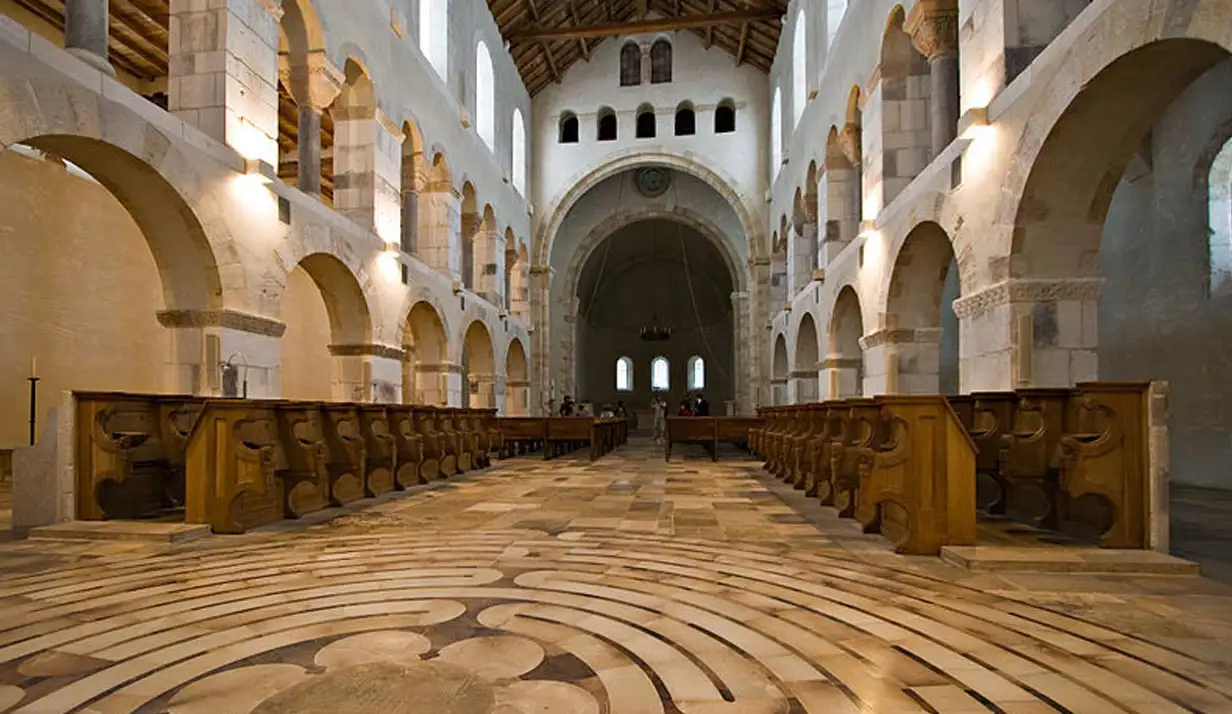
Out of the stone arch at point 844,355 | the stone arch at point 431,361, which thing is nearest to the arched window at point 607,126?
the stone arch at point 431,361

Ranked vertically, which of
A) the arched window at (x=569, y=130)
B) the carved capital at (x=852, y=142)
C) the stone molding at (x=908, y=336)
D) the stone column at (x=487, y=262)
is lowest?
the stone molding at (x=908, y=336)

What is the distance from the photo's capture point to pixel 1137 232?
945 centimetres

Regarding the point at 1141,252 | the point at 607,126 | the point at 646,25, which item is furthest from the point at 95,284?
the point at 1141,252

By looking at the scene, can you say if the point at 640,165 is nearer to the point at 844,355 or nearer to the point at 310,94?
the point at 844,355

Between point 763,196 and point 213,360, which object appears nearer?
point 213,360

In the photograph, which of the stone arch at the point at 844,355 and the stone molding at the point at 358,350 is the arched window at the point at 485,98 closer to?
the stone molding at the point at 358,350

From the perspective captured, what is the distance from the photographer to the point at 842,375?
13.0m

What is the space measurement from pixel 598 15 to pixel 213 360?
16.3 metres

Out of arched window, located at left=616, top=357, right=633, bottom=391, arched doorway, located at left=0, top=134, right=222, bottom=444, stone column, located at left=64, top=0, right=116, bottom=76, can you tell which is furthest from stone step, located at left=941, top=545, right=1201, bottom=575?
arched window, located at left=616, top=357, right=633, bottom=391

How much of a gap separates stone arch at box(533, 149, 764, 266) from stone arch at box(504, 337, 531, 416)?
10.0 ft

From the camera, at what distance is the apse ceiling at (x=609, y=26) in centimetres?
1748

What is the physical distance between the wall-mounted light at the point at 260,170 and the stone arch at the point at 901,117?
298 inches

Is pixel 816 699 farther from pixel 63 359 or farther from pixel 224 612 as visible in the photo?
pixel 63 359

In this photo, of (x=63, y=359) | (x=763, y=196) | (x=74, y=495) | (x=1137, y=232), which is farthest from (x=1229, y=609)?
(x=763, y=196)
